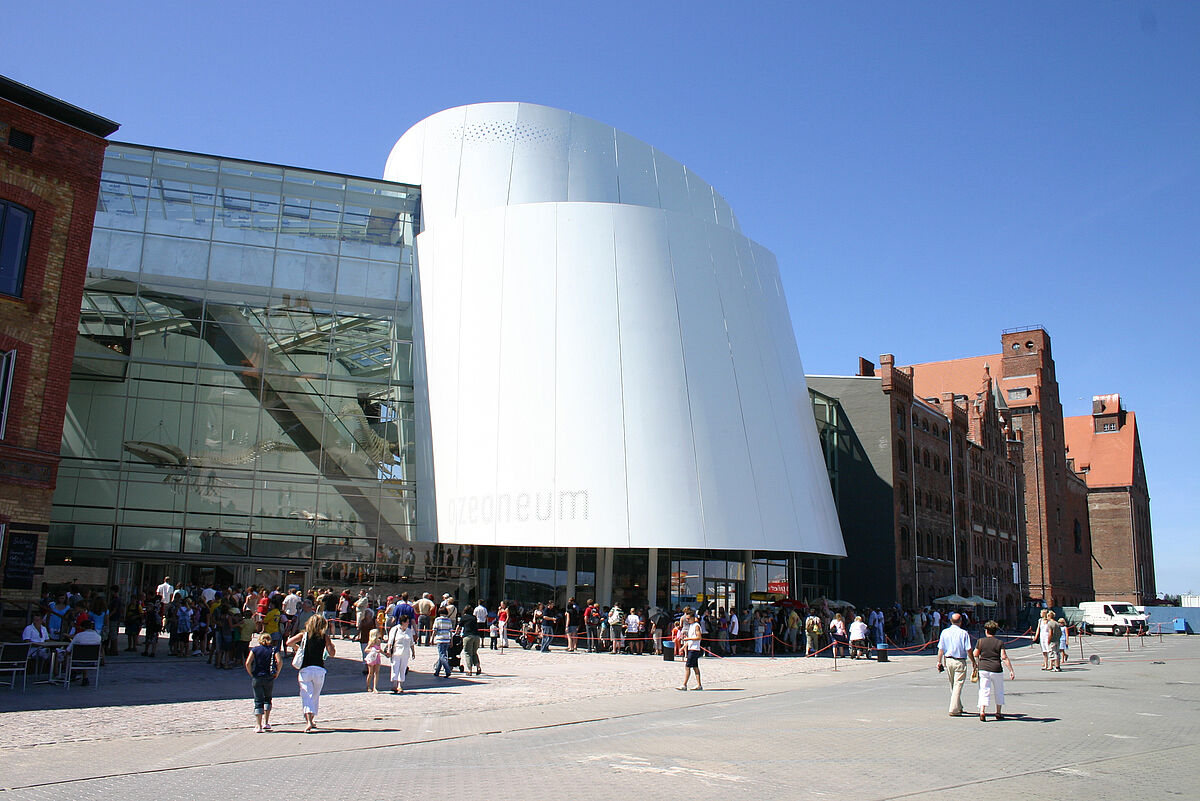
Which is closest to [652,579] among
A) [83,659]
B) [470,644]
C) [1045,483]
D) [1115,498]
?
[470,644]

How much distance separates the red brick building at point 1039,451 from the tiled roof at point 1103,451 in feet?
25.9

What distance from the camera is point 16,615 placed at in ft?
52.9

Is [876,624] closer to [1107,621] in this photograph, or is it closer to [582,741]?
[582,741]

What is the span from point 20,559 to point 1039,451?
76.5 m

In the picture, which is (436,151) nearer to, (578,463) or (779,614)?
(578,463)

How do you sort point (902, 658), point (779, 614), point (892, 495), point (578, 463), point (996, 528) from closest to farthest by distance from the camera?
point (578, 463) < point (902, 658) < point (779, 614) < point (892, 495) < point (996, 528)

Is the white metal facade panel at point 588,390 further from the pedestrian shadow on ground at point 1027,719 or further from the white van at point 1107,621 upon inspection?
the white van at point 1107,621

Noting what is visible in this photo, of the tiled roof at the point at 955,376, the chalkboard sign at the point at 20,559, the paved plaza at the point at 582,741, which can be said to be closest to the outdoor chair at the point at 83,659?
the paved plaza at the point at 582,741

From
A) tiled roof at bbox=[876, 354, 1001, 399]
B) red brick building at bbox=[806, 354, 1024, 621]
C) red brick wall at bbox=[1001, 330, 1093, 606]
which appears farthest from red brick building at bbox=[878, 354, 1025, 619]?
tiled roof at bbox=[876, 354, 1001, 399]

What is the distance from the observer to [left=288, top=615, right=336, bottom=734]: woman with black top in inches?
445

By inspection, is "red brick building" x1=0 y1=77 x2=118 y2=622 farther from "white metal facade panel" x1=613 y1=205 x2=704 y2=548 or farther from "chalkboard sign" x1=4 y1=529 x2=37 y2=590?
"white metal facade panel" x1=613 y1=205 x2=704 y2=548

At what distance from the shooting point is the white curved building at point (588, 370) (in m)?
26.6

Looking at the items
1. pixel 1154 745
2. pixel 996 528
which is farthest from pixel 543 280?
pixel 996 528

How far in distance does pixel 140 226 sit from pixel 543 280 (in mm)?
12800
